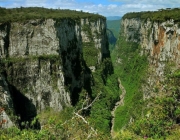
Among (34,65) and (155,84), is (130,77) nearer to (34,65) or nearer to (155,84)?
(155,84)

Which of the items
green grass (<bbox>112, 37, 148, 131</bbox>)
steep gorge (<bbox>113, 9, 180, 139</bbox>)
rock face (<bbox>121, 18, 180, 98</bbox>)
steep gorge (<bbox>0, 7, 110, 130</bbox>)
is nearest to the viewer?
steep gorge (<bbox>113, 9, 180, 139</bbox>)

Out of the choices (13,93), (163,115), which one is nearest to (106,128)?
(13,93)

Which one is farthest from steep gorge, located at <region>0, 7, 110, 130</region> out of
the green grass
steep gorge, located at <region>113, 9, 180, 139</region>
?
steep gorge, located at <region>113, 9, 180, 139</region>

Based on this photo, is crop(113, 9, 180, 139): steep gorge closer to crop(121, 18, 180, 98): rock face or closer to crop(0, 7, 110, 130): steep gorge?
crop(121, 18, 180, 98): rock face

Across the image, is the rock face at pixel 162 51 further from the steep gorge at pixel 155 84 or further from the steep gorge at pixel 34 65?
the steep gorge at pixel 34 65

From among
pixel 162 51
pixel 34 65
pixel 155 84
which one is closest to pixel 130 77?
pixel 162 51

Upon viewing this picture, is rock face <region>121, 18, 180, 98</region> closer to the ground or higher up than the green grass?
higher up

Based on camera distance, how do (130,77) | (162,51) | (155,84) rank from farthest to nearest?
(130,77) < (162,51) < (155,84)

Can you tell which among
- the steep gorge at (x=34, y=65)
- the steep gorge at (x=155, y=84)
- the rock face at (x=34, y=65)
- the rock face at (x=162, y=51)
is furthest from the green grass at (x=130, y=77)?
the rock face at (x=34, y=65)

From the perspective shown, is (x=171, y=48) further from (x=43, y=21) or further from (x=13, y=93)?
(x=13, y=93)

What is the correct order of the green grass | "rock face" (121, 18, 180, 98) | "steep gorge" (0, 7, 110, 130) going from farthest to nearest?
the green grass
"steep gorge" (0, 7, 110, 130)
"rock face" (121, 18, 180, 98)

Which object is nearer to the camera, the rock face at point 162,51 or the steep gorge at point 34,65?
the rock face at point 162,51
